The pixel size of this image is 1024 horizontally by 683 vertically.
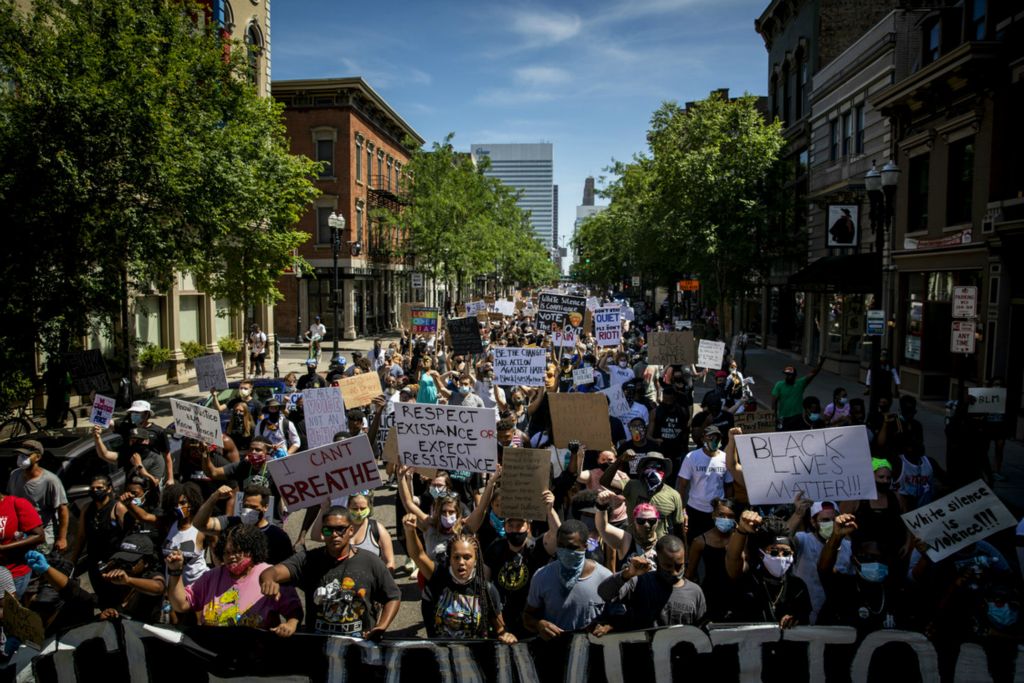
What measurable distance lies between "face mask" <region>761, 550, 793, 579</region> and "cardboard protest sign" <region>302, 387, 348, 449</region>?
19.9 ft

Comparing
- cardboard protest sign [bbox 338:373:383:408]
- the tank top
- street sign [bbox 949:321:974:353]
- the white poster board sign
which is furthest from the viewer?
street sign [bbox 949:321:974:353]

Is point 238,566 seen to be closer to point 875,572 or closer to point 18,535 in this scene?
point 18,535

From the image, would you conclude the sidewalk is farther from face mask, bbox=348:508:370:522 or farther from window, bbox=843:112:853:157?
face mask, bbox=348:508:370:522

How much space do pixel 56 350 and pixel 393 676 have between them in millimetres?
14298

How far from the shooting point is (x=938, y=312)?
2117 centimetres

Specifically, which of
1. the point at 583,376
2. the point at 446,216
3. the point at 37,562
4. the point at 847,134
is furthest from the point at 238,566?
the point at 446,216

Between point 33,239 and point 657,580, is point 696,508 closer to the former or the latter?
point 657,580

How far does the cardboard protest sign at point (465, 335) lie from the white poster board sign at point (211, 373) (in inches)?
218

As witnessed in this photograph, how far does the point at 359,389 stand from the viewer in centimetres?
1174

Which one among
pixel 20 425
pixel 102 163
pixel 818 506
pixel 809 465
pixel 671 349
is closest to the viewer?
pixel 809 465

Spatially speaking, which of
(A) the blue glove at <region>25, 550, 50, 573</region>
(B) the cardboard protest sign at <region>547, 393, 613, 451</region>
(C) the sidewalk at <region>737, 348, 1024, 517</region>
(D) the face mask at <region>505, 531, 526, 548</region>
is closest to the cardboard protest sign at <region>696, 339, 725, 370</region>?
(C) the sidewalk at <region>737, 348, 1024, 517</region>

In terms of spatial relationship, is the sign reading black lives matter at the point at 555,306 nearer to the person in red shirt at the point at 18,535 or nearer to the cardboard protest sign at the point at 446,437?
the cardboard protest sign at the point at 446,437

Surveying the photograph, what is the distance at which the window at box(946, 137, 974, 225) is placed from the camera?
19.5m

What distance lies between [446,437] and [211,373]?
6.27m
